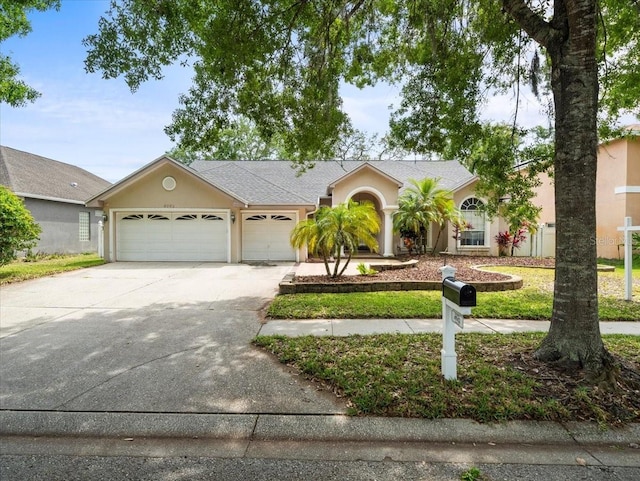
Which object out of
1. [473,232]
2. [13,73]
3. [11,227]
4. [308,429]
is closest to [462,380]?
[308,429]

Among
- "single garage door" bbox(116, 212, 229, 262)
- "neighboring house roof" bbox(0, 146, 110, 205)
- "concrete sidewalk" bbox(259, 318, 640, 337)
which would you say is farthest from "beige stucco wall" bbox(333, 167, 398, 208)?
"neighboring house roof" bbox(0, 146, 110, 205)

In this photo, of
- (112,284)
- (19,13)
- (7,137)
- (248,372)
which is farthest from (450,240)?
(7,137)

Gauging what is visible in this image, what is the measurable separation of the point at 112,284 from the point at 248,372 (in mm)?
8311

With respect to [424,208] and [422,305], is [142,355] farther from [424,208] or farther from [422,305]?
[424,208]

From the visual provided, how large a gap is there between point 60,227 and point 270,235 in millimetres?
12079

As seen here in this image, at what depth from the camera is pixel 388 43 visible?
830 centimetres

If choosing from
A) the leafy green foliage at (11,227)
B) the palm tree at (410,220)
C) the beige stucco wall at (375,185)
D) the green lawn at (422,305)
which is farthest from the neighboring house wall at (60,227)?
the green lawn at (422,305)

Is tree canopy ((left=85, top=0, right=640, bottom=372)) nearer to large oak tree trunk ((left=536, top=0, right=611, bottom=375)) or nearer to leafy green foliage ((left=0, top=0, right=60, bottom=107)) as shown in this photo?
large oak tree trunk ((left=536, top=0, right=611, bottom=375))

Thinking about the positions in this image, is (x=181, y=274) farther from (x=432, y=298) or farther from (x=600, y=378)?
(x=600, y=378)

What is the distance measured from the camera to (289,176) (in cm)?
2103

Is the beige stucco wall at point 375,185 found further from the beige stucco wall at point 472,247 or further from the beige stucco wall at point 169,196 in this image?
the beige stucco wall at point 169,196

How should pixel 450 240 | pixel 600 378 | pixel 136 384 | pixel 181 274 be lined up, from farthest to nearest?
pixel 450 240 → pixel 181 274 → pixel 136 384 → pixel 600 378

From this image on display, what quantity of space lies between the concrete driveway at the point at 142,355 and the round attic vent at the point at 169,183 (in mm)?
7551

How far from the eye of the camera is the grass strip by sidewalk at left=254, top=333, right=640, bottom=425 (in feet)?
11.2
